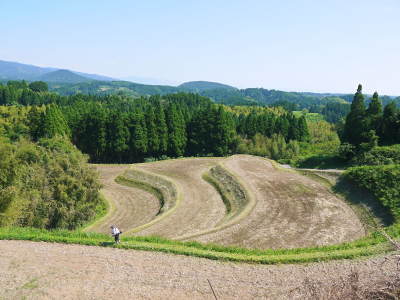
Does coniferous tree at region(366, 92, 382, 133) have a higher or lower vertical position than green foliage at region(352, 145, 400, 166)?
higher

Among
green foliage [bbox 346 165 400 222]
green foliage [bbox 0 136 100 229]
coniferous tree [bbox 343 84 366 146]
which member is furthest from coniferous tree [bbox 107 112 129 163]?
green foliage [bbox 346 165 400 222]

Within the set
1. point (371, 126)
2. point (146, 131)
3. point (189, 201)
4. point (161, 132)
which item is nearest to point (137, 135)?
point (146, 131)

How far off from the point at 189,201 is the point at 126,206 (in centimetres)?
677

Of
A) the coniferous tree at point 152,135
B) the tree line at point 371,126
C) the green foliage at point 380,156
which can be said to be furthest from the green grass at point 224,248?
the coniferous tree at point 152,135

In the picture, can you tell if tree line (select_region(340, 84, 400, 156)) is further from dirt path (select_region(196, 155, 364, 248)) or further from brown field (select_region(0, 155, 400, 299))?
brown field (select_region(0, 155, 400, 299))

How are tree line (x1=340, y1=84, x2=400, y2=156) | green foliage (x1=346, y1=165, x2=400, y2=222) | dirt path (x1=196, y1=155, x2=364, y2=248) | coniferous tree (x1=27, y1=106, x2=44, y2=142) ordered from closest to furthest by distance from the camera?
dirt path (x1=196, y1=155, x2=364, y2=248), green foliage (x1=346, y1=165, x2=400, y2=222), tree line (x1=340, y1=84, x2=400, y2=156), coniferous tree (x1=27, y1=106, x2=44, y2=142)

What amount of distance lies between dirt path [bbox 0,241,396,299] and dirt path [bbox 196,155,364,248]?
5367 mm

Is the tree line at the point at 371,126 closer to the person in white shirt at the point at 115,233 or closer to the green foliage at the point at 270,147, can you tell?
the green foliage at the point at 270,147

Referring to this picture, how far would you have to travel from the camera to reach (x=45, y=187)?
83.2 ft

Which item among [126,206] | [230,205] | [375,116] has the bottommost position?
[126,206]

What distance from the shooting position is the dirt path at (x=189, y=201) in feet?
76.8

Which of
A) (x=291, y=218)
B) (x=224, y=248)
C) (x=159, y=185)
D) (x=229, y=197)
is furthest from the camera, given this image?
(x=159, y=185)

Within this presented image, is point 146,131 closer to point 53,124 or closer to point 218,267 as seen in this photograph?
point 53,124

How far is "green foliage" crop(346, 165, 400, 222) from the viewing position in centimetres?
2284
